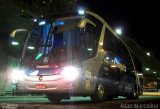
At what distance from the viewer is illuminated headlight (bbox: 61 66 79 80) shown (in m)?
14.0

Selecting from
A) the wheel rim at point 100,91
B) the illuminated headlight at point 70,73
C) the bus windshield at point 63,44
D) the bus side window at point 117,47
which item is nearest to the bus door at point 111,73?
the bus side window at point 117,47

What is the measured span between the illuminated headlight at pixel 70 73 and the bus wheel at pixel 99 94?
1.80 m

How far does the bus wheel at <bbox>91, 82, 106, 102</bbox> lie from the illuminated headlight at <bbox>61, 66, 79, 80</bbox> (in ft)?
5.91

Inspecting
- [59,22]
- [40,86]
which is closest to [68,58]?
[40,86]

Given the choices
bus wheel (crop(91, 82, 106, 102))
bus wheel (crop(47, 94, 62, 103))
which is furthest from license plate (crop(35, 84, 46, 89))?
bus wheel (crop(47, 94, 62, 103))

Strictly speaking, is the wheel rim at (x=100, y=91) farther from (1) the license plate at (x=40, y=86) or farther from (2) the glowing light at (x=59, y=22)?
(2) the glowing light at (x=59, y=22)

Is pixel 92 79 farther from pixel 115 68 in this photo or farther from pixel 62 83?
pixel 115 68

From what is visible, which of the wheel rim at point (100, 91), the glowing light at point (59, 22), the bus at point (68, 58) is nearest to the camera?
the bus at point (68, 58)

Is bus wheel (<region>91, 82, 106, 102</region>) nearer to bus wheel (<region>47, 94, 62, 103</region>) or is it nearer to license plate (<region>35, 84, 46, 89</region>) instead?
bus wheel (<region>47, 94, 62, 103</region>)

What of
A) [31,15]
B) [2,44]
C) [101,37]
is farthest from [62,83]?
[31,15]

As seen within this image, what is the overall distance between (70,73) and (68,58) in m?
0.65

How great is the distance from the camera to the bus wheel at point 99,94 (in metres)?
15.6

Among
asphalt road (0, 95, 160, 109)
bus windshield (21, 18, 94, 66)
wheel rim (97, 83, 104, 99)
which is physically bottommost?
asphalt road (0, 95, 160, 109)

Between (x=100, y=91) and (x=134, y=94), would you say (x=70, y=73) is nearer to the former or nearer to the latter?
(x=100, y=91)
